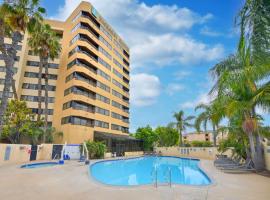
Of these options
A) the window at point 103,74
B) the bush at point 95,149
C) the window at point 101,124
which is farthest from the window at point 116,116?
the bush at point 95,149

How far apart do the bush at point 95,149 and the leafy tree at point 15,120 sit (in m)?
8.11

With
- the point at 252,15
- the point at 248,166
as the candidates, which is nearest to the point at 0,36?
the point at 252,15

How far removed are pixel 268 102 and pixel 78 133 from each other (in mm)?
24446

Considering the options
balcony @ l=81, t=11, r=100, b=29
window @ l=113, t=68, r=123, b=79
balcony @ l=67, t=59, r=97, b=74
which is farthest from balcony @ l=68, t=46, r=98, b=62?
window @ l=113, t=68, r=123, b=79

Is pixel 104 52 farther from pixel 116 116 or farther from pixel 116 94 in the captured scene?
pixel 116 116

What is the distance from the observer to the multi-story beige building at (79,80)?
29.0m

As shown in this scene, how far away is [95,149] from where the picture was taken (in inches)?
979

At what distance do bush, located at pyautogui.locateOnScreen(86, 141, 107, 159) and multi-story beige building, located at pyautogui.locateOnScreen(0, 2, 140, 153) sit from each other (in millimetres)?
3791

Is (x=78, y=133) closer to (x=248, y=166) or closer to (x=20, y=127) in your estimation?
(x=20, y=127)

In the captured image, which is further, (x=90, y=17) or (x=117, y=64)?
(x=117, y=64)

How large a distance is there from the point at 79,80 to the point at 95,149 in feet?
37.8

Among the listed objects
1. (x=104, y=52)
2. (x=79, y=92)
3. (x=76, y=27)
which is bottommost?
(x=79, y=92)

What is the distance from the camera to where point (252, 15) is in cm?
468

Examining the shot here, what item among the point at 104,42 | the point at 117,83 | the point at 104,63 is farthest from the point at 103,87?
the point at 104,42
